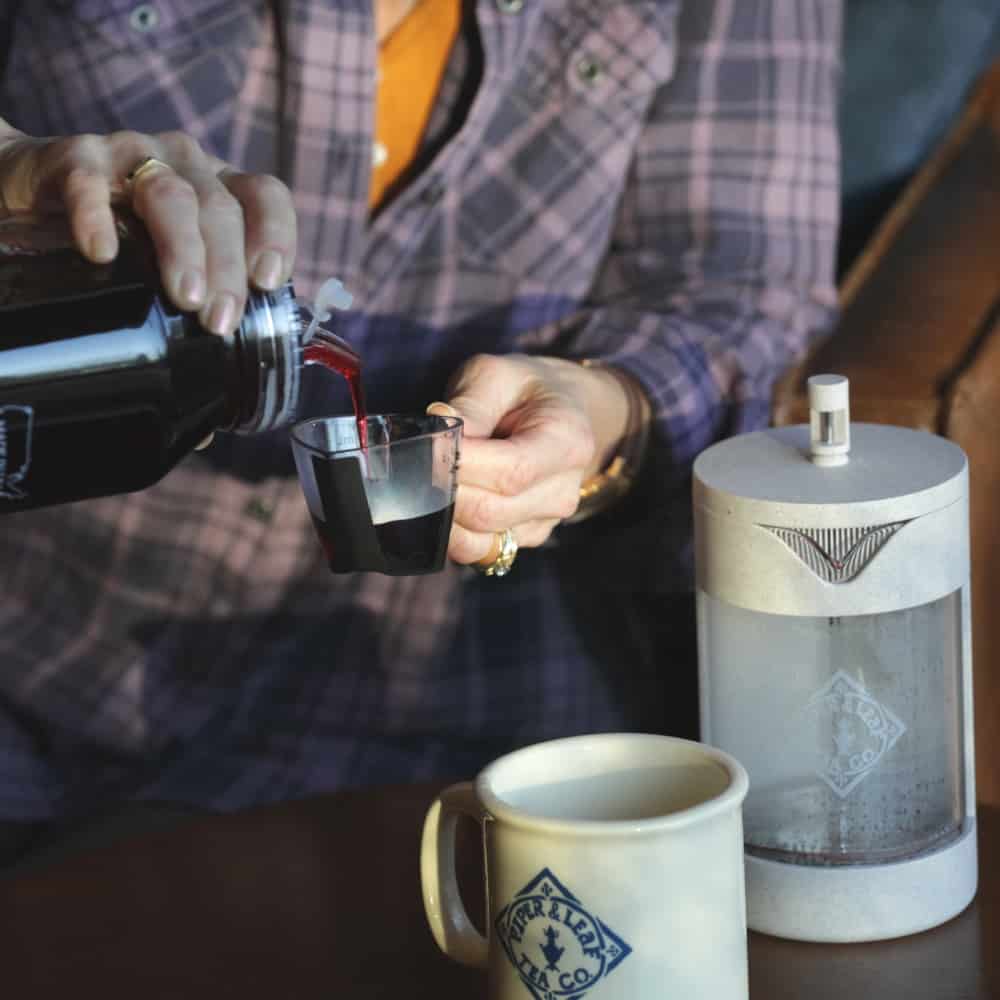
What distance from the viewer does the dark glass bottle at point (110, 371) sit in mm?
595

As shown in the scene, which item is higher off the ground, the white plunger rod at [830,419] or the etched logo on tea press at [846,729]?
the white plunger rod at [830,419]

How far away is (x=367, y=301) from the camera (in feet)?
3.58

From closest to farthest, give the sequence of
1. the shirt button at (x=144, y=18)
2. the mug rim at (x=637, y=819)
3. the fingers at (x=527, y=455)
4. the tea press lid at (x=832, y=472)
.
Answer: the mug rim at (x=637, y=819), the tea press lid at (x=832, y=472), the fingers at (x=527, y=455), the shirt button at (x=144, y=18)

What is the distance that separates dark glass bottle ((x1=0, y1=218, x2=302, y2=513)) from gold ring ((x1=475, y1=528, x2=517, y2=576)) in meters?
0.19

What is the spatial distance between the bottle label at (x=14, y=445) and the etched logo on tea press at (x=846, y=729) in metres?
0.34

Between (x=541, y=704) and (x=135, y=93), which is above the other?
(x=135, y=93)

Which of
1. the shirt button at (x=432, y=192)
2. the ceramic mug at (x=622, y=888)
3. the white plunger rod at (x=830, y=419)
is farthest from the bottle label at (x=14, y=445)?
the shirt button at (x=432, y=192)

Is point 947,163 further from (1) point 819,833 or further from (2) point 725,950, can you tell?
(2) point 725,950

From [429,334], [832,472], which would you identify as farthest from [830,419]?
[429,334]

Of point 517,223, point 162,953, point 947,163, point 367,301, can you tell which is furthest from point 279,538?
point 947,163

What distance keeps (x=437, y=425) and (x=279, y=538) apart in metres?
0.45

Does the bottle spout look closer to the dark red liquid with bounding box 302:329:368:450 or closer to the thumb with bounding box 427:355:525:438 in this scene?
the dark red liquid with bounding box 302:329:368:450

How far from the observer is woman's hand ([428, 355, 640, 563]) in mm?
751

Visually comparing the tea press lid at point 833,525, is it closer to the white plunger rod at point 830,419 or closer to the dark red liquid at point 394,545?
the white plunger rod at point 830,419
